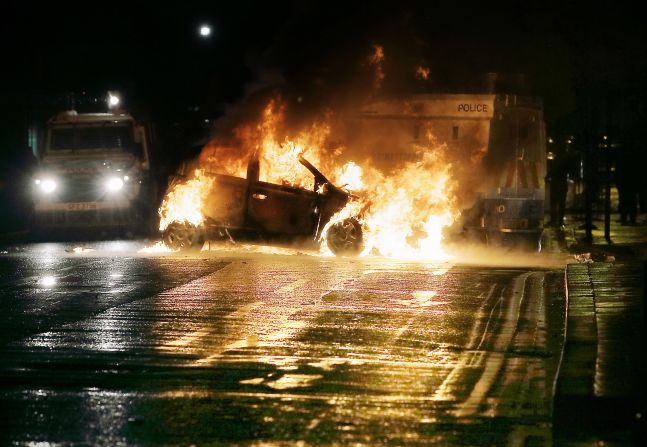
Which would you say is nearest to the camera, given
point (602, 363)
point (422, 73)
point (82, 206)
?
point (602, 363)

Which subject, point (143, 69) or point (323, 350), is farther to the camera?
point (143, 69)

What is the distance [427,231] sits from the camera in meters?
20.2

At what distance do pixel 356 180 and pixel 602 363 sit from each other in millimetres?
11913

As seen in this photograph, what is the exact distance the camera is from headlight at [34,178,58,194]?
88.1ft

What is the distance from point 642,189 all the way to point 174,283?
2611cm

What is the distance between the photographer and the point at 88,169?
26828 mm

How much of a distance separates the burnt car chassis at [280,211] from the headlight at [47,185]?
28.0 feet

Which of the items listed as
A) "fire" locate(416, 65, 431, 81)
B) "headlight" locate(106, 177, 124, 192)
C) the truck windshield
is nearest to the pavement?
"fire" locate(416, 65, 431, 81)

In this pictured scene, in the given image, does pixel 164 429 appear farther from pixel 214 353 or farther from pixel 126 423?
pixel 214 353

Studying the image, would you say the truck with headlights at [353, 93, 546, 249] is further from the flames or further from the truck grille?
the truck grille

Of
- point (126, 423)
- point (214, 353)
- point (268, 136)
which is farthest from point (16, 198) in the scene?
point (126, 423)

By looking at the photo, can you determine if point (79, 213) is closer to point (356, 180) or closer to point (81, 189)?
point (81, 189)

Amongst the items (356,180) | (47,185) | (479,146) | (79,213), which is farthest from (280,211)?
(47,185)

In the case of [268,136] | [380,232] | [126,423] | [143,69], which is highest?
[143,69]
